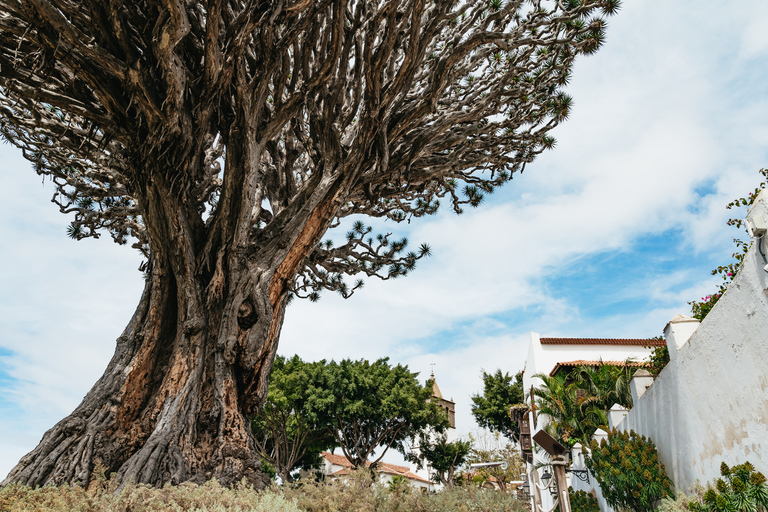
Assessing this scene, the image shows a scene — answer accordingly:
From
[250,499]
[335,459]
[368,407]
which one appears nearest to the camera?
[250,499]

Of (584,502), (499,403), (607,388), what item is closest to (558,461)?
(584,502)

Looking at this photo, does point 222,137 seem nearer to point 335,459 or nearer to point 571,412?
point 571,412

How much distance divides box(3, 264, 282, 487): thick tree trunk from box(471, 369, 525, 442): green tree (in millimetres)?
29466

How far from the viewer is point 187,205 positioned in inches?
285

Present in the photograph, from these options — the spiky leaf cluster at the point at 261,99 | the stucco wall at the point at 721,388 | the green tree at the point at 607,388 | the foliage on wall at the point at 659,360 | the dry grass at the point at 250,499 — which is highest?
the spiky leaf cluster at the point at 261,99

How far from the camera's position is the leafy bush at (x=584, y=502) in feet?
35.7

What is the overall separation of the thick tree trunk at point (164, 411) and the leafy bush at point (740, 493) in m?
4.98

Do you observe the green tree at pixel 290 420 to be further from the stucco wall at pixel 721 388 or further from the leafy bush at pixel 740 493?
the leafy bush at pixel 740 493

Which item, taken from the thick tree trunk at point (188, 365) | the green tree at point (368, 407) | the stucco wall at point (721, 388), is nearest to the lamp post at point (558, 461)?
the stucco wall at point (721, 388)

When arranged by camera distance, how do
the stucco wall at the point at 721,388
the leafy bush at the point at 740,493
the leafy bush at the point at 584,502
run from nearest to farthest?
the leafy bush at the point at 740,493
the stucco wall at the point at 721,388
the leafy bush at the point at 584,502

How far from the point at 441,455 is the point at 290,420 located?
10.4 metres

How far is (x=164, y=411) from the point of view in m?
6.18

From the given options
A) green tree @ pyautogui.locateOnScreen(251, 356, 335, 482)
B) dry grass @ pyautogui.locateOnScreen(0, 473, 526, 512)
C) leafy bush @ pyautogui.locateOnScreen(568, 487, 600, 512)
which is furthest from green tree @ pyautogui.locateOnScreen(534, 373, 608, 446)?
dry grass @ pyautogui.locateOnScreen(0, 473, 526, 512)

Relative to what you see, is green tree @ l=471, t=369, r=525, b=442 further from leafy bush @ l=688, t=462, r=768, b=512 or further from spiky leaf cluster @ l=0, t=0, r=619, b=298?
leafy bush @ l=688, t=462, r=768, b=512
